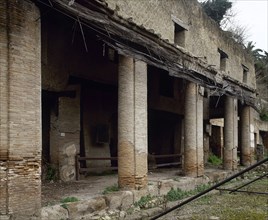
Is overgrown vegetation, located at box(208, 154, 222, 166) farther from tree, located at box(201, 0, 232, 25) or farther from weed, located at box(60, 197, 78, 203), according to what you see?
weed, located at box(60, 197, 78, 203)

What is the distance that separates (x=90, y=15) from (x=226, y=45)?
1196 centimetres

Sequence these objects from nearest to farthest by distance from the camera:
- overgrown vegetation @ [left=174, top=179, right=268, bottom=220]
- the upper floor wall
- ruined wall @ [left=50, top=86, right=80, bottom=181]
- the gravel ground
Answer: the gravel ground
overgrown vegetation @ [left=174, top=179, right=268, bottom=220]
ruined wall @ [left=50, top=86, right=80, bottom=181]
the upper floor wall

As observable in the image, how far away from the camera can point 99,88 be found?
13328 millimetres

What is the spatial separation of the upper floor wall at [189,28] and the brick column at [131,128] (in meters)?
1.39

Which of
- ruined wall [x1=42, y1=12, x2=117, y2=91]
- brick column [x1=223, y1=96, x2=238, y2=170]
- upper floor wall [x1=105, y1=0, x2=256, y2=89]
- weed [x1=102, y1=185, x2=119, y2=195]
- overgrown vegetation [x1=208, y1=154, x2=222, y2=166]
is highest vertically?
upper floor wall [x1=105, y1=0, x2=256, y2=89]

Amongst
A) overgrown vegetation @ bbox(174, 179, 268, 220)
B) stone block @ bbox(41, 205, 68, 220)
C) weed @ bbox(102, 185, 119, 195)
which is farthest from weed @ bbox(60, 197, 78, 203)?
overgrown vegetation @ bbox(174, 179, 268, 220)

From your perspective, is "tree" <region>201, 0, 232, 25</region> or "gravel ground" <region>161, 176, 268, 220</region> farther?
"tree" <region>201, 0, 232, 25</region>

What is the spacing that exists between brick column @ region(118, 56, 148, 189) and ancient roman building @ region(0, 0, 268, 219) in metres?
0.02

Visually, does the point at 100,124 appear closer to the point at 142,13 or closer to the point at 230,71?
the point at 142,13

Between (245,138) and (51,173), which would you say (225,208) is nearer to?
(51,173)

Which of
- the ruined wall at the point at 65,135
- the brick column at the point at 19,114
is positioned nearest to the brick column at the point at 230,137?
the ruined wall at the point at 65,135

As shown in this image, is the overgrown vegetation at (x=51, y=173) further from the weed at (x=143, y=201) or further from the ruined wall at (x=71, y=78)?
the weed at (x=143, y=201)

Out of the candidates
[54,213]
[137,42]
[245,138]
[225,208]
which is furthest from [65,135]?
[245,138]

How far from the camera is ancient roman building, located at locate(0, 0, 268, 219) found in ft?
22.3
